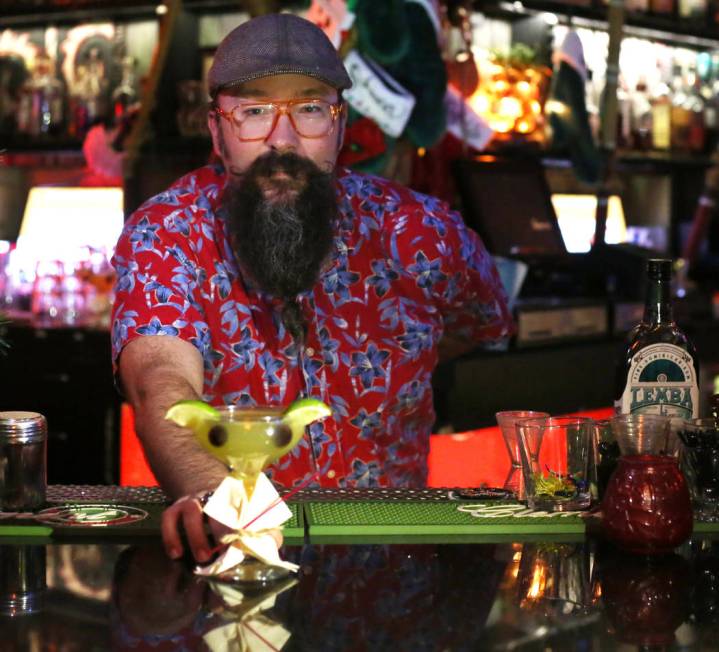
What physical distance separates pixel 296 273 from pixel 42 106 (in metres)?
3.98

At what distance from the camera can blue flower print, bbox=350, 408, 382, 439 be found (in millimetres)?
2430

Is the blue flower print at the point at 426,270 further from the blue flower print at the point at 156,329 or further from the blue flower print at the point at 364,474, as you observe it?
the blue flower print at the point at 156,329

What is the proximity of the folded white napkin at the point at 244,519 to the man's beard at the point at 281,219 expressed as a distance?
90cm

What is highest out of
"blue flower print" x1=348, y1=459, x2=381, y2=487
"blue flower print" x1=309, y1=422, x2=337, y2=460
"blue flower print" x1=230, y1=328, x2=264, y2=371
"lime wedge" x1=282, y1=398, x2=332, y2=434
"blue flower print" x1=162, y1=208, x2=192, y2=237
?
"blue flower print" x1=162, y1=208, x2=192, y2=237

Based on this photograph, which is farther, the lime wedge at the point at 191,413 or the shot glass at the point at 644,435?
the shot glass at the point at 644,435

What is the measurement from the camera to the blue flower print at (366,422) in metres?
2.43

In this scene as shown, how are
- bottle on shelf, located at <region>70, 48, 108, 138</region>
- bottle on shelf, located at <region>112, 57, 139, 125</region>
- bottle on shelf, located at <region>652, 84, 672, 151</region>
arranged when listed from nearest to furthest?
bottle on shelf, located at <region>112, 57, 139, 125</region>, bottle on shelf, located at <region>70, 48, 108, 138</region>, bottle on shelf, located at <region>652, 84, 672, 151</region>

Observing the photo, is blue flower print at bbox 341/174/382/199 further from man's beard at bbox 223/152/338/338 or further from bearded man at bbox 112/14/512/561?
man's beard at bbox 223/152/338/338

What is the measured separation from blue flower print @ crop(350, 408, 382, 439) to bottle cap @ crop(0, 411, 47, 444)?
0.75 metres

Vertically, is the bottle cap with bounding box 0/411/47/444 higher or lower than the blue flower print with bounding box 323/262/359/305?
lower

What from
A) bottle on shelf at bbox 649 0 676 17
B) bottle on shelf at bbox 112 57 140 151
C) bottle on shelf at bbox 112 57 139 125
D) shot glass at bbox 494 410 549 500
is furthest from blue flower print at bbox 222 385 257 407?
bottle on shelf at bbox 649 0 676 17

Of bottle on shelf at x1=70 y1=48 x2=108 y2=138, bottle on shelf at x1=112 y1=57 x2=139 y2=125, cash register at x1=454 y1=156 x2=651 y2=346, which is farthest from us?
bottle on shelf at x1=70 y1=48 x2=108 y2=138

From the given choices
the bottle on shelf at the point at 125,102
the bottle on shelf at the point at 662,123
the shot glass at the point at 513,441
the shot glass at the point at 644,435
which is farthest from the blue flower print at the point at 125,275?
the bottle on shelf at the point at 662,123

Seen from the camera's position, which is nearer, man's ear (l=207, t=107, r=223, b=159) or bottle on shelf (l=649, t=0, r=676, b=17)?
man's ear (l=207, t=107, r=223, b=159)
